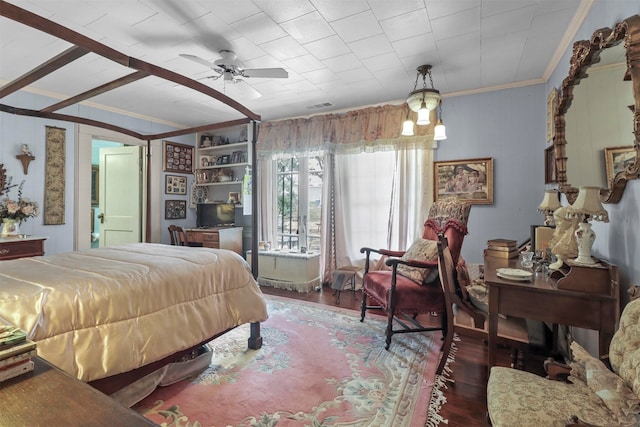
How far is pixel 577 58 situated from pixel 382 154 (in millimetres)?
2262

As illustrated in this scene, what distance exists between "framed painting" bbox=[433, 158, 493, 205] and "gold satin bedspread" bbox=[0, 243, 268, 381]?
8.65ft

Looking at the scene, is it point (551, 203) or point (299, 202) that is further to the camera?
point (299, 202)

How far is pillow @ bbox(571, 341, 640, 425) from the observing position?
917 mm

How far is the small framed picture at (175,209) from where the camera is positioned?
4984 millimetres

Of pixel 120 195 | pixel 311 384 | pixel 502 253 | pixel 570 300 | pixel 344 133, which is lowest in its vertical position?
pixel 311 384

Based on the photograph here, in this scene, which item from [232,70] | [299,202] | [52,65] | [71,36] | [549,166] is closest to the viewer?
[71,36]

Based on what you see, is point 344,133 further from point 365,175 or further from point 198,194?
point 198,194

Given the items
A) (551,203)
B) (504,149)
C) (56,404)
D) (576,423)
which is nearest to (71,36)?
(56,404)

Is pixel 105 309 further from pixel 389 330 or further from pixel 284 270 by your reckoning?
pixel 284 270

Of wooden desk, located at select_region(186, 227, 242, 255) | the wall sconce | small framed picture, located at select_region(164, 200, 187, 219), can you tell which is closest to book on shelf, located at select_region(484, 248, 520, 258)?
wooden desk, located at select_region(186, 227, 242, 255)

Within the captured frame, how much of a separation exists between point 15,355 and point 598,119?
293 cm

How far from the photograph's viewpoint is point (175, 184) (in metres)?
5.12

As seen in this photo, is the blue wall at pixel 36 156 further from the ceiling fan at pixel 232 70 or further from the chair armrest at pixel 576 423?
the chair armrest at pixel 576 423

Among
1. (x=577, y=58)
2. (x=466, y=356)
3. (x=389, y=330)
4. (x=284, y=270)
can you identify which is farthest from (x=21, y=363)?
(x=284, y=270)
